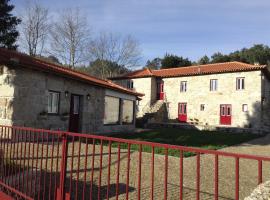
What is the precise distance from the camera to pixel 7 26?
2627 centimetres

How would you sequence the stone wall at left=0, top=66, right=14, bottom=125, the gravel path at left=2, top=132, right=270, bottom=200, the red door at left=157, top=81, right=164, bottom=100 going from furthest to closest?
the red door at left=157, top=81, right=164, bottom=100, the stone wall at left=0, top=66, right=14, bottom=125, the gravel path at left=2, top=132, right=270, bottom=200

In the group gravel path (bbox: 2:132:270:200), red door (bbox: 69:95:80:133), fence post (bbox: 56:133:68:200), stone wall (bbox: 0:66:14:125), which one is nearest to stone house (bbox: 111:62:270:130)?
red door (bbox: 69:95:80:133)

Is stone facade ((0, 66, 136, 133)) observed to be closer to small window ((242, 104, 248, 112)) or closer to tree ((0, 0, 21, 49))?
A: tree ((0, 0, 21, 49))

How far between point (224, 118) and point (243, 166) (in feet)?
64.7

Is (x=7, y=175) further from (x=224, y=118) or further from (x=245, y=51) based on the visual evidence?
(x=245, y=51)

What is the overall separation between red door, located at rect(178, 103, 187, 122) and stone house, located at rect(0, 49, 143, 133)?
13.4 meters

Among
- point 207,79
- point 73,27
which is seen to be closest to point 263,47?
point 207,79

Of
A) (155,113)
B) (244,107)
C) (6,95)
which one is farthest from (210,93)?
(6,95)

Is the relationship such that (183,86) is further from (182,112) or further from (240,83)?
(240,83)

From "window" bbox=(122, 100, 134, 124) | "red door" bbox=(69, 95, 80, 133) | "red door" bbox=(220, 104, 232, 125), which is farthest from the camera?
"red door" bbox=(220, 104, 232, 125)

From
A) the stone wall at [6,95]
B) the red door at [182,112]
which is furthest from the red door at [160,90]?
the stone wall at [6,95]

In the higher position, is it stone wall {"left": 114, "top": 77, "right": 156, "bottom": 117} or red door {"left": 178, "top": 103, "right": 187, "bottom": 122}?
stone wall {"left": 114, "top": 77, "right": 156, "bottom": 117}

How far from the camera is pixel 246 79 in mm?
26531

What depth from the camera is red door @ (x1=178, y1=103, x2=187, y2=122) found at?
3048 centimetres
